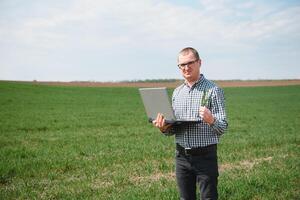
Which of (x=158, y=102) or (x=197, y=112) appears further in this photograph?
(x=197, y=112)

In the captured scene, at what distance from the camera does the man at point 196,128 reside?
4668 mm

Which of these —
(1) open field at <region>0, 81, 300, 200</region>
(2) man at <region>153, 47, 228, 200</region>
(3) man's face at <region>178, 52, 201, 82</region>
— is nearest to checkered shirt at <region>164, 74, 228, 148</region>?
(2) man at <region>153, 47, 228, 200</region>

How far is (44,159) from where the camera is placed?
1153 cm

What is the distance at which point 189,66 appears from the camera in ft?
15.5

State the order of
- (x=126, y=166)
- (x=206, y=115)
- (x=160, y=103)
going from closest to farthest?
1. (x=206, y=115)
2. (x=160, y=103)
3. (x=126, y=166)

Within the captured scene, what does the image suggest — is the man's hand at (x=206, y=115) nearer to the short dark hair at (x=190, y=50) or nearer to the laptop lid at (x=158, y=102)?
the laptop lid at (x=158, y=102)

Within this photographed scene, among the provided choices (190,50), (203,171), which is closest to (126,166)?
(203,171)

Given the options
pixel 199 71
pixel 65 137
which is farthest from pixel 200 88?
pixel 65 137

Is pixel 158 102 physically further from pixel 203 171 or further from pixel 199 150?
pixel 203 171

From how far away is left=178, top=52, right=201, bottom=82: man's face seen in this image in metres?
4.70

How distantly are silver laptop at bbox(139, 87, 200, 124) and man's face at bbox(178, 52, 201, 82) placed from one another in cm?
42

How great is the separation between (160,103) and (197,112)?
0.48 meters

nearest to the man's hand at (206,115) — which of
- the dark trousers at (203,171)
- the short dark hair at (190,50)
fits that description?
the dark trousers at (203,171)

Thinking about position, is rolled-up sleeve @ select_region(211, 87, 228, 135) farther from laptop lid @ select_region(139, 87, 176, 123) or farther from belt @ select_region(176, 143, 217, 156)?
A: laptop lid @ select_region(139, 87, 176, 123)
